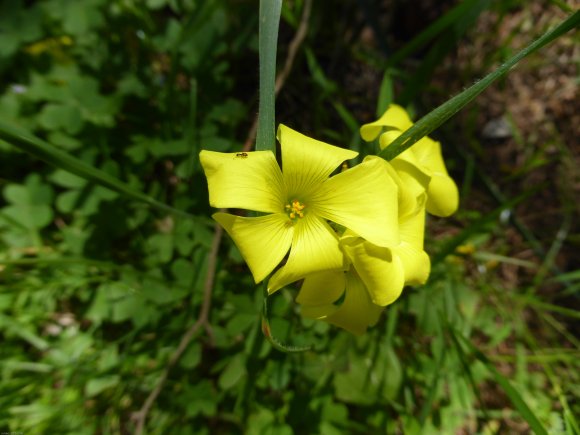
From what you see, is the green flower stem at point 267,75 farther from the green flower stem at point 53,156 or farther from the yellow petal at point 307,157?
the green flower stem at point 53,156

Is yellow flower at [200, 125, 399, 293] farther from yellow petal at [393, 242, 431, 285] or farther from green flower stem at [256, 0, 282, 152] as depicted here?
yellow petal at [393, 242, 431, 285]

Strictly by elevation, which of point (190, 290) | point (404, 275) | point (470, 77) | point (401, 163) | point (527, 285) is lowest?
point (404, 275)

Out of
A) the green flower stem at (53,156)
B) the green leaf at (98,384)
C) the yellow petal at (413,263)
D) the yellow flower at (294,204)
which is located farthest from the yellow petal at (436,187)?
the green leaf at (98,384)

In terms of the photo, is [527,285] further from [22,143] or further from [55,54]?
[55,54]

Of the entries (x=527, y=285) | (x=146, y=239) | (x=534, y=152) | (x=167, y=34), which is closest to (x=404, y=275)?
(x=146, y=239)

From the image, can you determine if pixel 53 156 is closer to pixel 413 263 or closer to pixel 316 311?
pixel 316 311

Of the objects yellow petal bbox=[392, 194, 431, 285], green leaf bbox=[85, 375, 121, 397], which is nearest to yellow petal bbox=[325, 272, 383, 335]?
yellow petal bbox=[392, 194, 431, 285]

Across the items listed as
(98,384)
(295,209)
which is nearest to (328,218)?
(295,209)

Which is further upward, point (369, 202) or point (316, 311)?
point (369, 202)
